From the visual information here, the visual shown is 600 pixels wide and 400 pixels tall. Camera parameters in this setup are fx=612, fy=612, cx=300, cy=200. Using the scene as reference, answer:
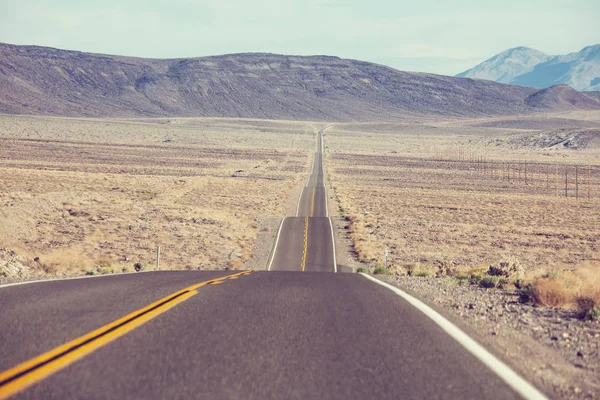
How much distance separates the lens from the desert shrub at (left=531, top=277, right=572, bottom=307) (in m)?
9.65

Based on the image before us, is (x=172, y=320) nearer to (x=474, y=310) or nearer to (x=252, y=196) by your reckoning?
(x=474, y=310)

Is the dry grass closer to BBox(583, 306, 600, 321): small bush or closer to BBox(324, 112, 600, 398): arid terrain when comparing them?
BBox(324, 112, 600, 398): arid terrain

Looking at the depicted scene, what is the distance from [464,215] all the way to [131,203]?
1156 inches

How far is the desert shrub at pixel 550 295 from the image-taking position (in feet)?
31.7

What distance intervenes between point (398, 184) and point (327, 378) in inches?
3191

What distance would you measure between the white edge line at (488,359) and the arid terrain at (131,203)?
9234 millimetres

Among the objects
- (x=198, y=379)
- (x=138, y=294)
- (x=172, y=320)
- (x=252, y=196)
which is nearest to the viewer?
(x=198, y=379)

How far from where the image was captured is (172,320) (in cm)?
657

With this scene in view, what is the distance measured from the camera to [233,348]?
5434mm

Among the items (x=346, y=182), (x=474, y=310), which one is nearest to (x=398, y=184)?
(x=346, y=182)

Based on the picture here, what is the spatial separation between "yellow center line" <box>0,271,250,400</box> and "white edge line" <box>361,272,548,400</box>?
3.19 m

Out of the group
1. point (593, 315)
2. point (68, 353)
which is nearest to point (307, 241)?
point (593, 315)

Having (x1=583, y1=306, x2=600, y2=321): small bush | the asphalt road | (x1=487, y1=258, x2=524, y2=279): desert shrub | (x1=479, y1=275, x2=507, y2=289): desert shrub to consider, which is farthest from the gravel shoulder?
(x1=487, y1=258, x2=524, y2=279): desert shrub

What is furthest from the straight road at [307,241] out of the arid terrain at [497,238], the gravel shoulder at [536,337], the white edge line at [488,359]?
the white edge line at [488,359]
